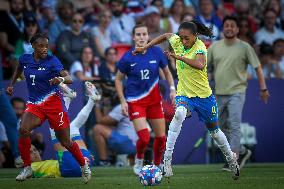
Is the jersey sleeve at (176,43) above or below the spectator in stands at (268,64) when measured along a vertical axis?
above

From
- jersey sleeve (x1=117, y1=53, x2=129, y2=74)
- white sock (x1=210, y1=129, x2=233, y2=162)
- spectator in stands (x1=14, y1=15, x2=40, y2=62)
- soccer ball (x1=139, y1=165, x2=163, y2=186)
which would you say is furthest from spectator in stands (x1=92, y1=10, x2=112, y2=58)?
soccer ball (x1=139, y1=165, x2=163, y2=186)

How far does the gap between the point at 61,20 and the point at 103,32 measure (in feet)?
3.52

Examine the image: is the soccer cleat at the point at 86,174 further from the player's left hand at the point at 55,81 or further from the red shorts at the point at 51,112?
the player's left hand at the point at 55,81

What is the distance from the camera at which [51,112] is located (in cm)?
1361

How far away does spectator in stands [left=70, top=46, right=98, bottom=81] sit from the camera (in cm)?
2014

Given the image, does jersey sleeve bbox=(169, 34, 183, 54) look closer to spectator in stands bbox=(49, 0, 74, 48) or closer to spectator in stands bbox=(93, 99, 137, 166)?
spectator in stands bbox=(93, 99, 137, 166)

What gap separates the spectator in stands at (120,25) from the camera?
71.3 ft

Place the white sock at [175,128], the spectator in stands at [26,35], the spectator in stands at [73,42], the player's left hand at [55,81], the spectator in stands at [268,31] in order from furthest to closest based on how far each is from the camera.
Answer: the spectator in stands at [268,31] < the spectator in stands at [73,42] < the spectator in stands at [26,35] < the white sock at [175,128] < the player's left hand at [55,81]

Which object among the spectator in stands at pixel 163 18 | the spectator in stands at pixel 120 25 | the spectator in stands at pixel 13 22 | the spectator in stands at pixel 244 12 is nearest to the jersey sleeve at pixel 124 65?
the spectator in stands at pixel 13 22

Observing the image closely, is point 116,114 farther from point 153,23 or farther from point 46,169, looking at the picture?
point 46,169

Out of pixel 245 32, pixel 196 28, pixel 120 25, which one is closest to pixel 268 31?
pixel 245 32

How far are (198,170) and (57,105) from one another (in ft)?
13.6

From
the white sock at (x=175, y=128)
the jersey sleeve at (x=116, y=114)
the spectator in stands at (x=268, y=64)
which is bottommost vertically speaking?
the jersey sleeve at (x=116, y=114)

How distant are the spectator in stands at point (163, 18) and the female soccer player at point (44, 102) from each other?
8.57 m
